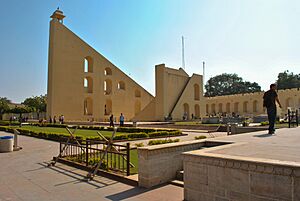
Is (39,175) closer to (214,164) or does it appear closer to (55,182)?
(55,182)

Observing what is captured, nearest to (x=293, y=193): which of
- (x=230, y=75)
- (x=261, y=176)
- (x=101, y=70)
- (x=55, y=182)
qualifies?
(x=261, y=176)

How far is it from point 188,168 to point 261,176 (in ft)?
3.66

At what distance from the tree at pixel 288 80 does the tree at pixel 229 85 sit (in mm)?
6860

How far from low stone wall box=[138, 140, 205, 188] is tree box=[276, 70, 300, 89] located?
6390 cm

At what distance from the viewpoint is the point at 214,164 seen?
11.2 ft

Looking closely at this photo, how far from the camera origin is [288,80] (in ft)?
198

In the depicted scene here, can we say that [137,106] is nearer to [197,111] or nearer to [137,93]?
[137,93]

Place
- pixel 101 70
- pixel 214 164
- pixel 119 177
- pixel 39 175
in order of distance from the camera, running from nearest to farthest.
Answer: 1. pixel 214 164
2. pixel 119 177
3. pixel 39 175
4. pixel 101 70

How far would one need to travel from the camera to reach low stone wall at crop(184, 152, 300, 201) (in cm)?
274

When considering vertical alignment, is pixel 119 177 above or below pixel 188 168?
below

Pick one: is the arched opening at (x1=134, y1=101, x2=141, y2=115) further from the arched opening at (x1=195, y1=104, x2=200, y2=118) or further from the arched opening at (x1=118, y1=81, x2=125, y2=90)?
the arched opening at (x1=195, y1=104, x2=200, y2=118)

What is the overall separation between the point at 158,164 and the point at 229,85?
68019mm

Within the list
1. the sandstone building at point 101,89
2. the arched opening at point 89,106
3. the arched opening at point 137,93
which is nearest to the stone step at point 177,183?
the sandstone building at point 101,89

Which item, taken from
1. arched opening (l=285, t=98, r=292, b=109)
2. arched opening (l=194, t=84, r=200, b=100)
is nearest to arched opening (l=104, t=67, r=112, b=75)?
arched opening (l=194, t=84, r=200, b=100)
